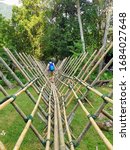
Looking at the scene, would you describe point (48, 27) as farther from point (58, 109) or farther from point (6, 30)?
point (58, 109)

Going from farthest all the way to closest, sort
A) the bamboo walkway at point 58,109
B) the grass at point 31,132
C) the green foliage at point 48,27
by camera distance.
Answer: the green foliage at point 48,27 < the grass at point 31,132 < the bamboo walkway at point 58,109

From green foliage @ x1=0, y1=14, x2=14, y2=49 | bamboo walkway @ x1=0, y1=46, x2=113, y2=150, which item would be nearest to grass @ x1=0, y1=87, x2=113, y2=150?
bamboo walkway @ x1=0, y1=46, x2=113, y2=150

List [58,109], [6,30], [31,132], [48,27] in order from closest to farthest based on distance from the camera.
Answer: [58,109] < [31,132] < [6,30] < [48,27]

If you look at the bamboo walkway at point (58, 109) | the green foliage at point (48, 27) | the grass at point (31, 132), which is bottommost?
the green foliage at point (48, 27)

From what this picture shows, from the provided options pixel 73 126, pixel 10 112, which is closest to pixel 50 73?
pixel 10 112

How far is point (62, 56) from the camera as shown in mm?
27906

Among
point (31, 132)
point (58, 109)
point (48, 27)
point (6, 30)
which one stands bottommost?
point (48, 27)

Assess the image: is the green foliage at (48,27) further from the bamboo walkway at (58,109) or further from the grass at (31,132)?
the grass at (31,132)

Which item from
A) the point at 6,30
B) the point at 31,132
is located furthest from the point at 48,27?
the point at 31,132

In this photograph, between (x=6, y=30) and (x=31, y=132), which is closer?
(x=31, y=132)

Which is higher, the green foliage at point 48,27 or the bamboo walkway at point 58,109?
the bamboo walkway at point 58,109

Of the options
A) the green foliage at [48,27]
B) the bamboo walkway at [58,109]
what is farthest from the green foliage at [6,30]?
the bamboo walkway at [58,109]

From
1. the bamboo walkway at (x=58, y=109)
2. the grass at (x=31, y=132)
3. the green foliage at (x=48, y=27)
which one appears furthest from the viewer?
the green foliage at (x=48, y=27)

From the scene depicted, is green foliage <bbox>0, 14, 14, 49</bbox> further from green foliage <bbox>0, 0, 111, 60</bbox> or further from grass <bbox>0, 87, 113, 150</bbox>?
grass <bbox>0, 87, 113, 150</bbox>
